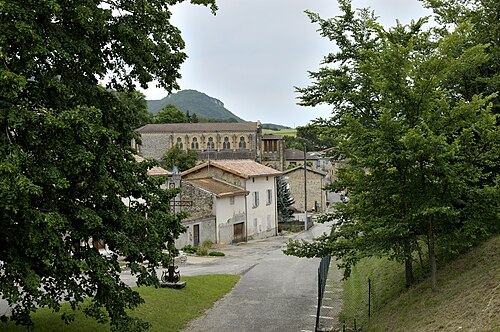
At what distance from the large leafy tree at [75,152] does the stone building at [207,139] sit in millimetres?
87167

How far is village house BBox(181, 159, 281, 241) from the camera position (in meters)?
43.3

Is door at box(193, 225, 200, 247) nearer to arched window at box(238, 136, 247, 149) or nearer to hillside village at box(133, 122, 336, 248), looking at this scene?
hillside village at box(133, 122, 336, 248)

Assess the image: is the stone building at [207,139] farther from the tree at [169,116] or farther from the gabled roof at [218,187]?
the gabled roof at [218,187]

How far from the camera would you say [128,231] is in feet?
36.8

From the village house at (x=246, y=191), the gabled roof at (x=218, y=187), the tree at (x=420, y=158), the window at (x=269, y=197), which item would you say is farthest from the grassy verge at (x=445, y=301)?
the window at (x=269, y=197)

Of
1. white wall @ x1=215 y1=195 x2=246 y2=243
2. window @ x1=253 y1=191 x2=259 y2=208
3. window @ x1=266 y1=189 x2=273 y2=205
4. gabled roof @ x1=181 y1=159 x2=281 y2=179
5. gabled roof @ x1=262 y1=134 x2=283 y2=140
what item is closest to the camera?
white wall @ x1=215 y1=195 x2=246 y2=243

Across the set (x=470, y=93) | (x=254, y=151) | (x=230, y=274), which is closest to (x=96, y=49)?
(x=470, y=93)

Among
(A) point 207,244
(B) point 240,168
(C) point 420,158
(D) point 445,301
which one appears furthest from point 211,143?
(D) point 445,301

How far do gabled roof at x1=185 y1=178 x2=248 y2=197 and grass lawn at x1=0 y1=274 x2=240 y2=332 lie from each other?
55.6 ft

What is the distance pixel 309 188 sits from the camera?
70.7 m

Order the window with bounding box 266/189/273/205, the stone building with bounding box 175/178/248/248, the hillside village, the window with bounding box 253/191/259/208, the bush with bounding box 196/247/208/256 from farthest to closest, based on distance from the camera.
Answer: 1. the window with bounding box 266/189/273/205
2. the window with bounding box 253/191/259/208
3. the hillside village
4. the stone building with bounding box 175/178/248/248
5. the bush with bounding box 196/247/208/256

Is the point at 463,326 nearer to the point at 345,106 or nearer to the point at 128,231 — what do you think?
the point at 128,231

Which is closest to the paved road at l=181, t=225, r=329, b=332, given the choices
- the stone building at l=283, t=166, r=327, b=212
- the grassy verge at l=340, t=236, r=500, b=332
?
the grassy verge at l=340, t=236, r=500, b=332

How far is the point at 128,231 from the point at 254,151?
289ft
